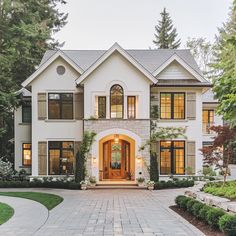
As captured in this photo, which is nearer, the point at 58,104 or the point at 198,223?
the point at 198,223

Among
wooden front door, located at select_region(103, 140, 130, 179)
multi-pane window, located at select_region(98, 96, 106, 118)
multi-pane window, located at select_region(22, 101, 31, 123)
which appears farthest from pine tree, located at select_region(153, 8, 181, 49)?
multi-pane window, located at select_region(98, 96, 106, 118)

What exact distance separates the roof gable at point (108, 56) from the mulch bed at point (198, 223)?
977cm

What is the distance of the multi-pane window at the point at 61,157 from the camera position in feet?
74.1

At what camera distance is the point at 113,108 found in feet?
70.9

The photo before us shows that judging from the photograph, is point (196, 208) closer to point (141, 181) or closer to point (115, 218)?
point (115, 218)

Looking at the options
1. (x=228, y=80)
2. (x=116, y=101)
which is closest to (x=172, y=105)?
(x=116, y=101)

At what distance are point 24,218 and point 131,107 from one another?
1184cm

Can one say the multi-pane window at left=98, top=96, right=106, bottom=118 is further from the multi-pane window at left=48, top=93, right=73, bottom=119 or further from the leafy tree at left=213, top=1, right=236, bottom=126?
the leafy tree at left=213, top=1, right=236, bottom=126

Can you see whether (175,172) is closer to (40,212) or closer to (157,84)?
(157,84)

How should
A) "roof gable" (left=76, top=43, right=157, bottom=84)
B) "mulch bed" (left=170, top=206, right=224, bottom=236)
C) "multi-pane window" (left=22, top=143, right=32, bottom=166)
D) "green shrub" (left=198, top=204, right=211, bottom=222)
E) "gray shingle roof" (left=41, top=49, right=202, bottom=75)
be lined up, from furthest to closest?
"gray shingle roof" (left=41, top=49, right=202, bottom=75), "multi-pane window" (left=22, top=143, right=32, bottom=166), "roof gable" (left=76, top=43, right=157, bottom=84), "green shrub" (left=198, top=204, right=211, bottom=222), "mulch bed" (left=170, top=206, right=224, bottom=236)

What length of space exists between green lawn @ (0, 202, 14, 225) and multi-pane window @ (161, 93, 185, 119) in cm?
1179

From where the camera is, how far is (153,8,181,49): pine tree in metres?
52.8

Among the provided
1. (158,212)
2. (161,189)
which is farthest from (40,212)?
(161,189)

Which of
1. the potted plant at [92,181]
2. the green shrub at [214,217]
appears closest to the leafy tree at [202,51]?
the potted plant at [92,181]
